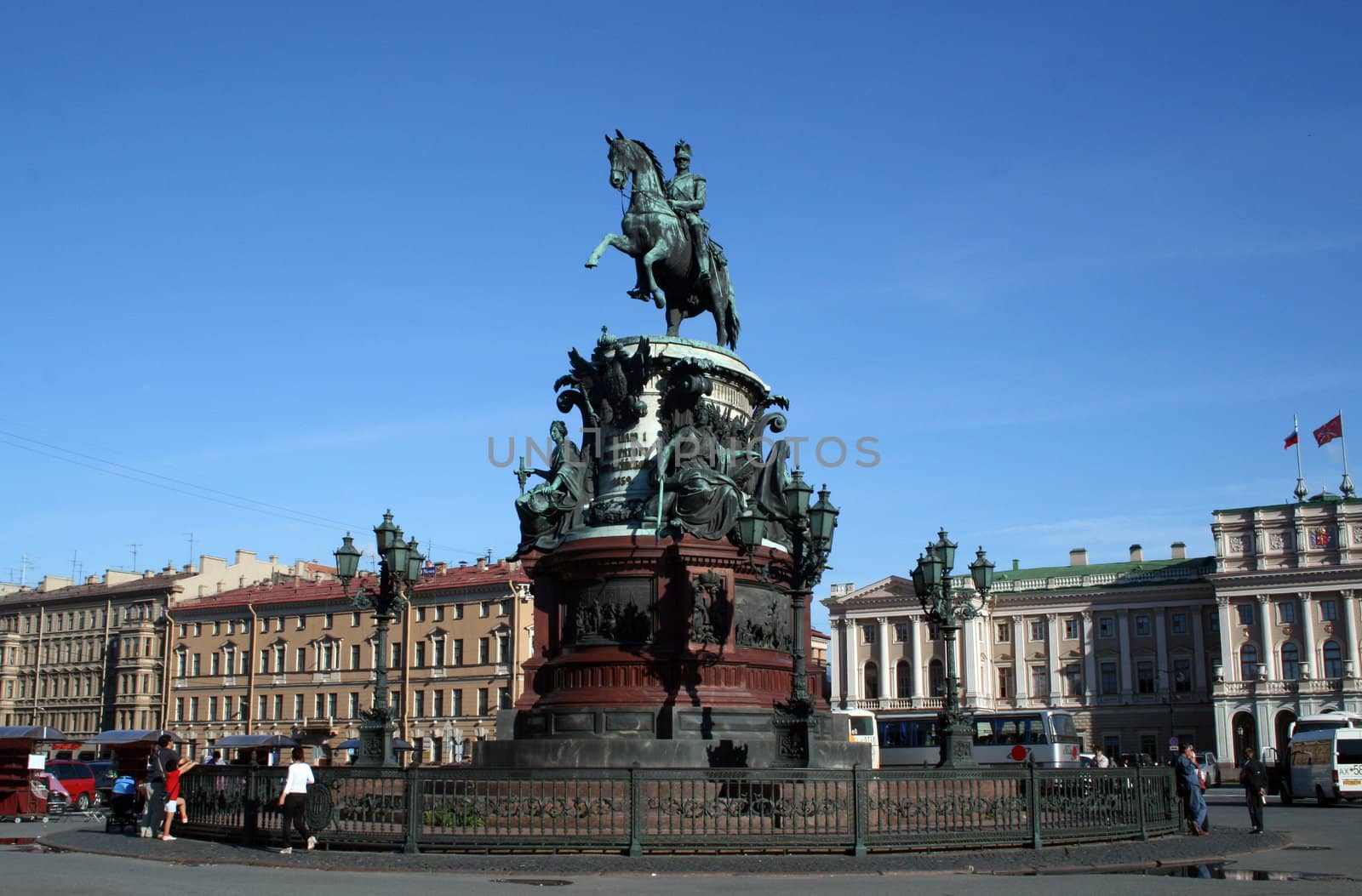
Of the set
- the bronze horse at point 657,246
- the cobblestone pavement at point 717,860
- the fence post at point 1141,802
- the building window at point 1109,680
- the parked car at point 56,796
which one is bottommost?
the parked car at point 56,796

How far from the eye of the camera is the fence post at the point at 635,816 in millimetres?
17078

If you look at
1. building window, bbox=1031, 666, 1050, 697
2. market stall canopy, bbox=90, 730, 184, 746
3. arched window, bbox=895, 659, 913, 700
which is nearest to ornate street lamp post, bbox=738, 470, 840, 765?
market stall canopy, bbox=90, 730, 184, 746

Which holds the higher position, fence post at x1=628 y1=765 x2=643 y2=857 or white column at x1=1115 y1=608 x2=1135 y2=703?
white column at x1=1115 y1=608 x2=1135 y2=703

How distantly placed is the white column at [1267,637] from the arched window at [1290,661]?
29.2 inches

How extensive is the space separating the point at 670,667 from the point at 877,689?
94.6 meters

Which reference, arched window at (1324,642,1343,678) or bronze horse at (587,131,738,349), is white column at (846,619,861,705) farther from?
bronze horse at (587,131,738,349)

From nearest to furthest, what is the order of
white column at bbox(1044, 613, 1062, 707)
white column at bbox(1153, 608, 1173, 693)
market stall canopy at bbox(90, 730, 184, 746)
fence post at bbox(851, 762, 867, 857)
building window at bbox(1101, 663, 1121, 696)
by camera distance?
fence post at bbox(851, 762, 867, 857) < market stall canopy at bbox(90, 730, 184, 746) < white column at bbox(1153, 608, 1173, 693) < building window at bbox(1101, 663, 1121, 696) < white column at bbox(1044, 613, 1062, 707)

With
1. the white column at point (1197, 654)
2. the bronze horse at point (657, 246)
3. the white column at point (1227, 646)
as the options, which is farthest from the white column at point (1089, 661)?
the bronze horse at point (657, 246)

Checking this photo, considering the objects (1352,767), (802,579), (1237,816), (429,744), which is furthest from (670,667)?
(429,744)

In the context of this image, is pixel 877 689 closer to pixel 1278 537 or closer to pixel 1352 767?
pixel 1278 537

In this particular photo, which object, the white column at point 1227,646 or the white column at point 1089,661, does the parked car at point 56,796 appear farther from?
the white column at point 1089,661

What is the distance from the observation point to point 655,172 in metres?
29.4

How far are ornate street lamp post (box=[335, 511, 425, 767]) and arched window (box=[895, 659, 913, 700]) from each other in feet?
300

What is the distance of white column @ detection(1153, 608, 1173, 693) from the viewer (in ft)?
349
